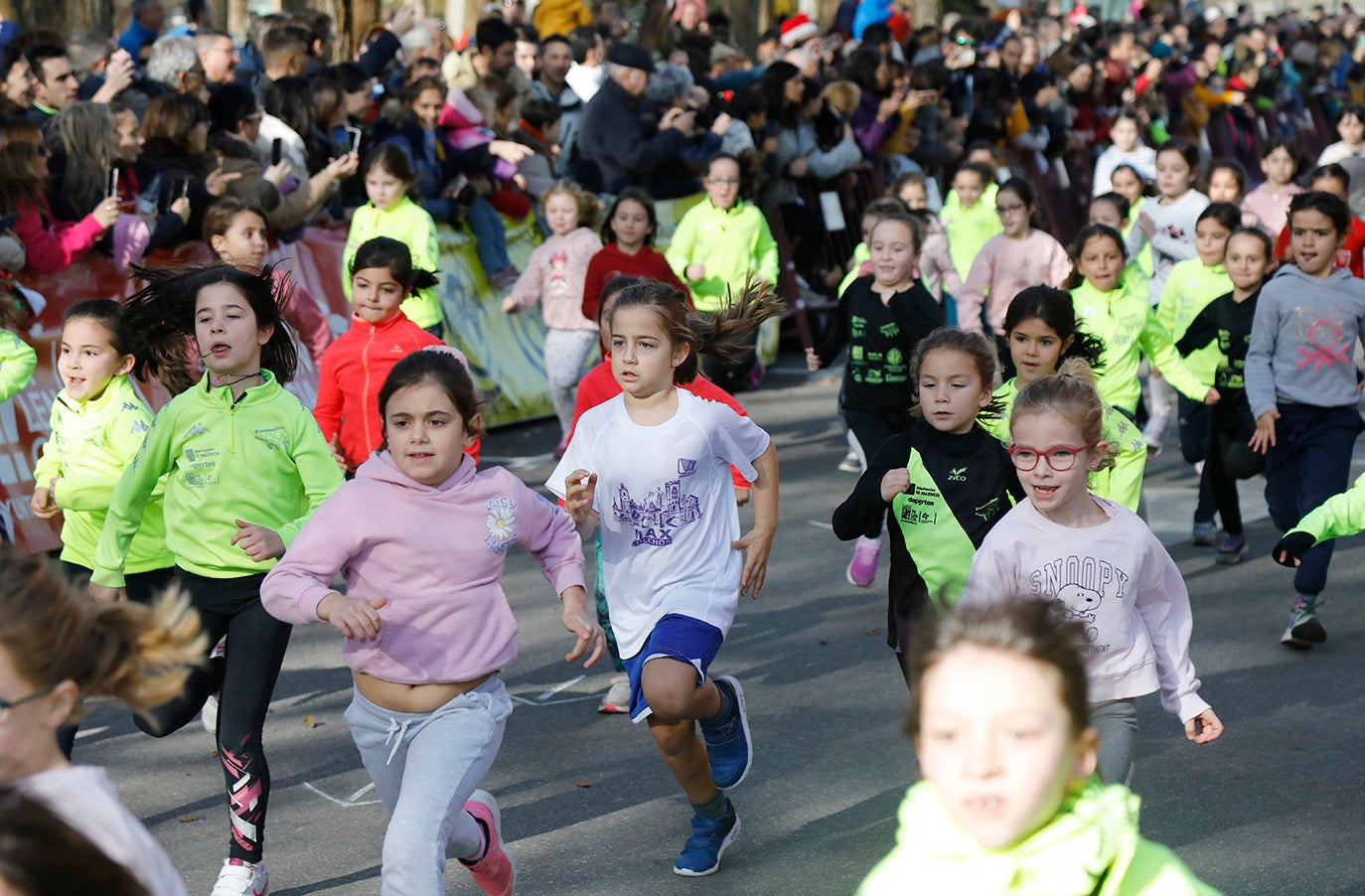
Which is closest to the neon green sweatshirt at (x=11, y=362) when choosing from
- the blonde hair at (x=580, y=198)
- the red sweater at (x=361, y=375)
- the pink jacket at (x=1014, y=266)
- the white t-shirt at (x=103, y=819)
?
the red sweater at (x=361, y=375)

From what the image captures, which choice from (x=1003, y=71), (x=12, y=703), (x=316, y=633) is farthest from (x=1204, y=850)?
(x=1003, y=71)

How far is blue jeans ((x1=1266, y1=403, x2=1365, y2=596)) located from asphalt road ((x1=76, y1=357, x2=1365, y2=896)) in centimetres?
34

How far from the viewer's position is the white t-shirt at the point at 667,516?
505 centimetres

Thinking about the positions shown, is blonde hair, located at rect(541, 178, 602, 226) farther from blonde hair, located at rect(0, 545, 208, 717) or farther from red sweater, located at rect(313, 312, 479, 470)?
blonde hair, located at rect(0, 545, 208, 717)

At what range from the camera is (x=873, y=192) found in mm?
17188

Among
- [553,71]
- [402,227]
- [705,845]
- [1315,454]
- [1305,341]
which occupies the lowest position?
[705,845]

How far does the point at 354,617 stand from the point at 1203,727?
6.64 ft

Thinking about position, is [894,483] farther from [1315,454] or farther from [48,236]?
[48,236]

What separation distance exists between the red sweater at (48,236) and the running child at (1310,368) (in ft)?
19.1

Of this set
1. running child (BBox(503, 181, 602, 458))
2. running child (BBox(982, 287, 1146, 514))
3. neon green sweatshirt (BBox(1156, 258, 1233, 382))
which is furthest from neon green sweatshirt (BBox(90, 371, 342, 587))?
running child (BBox(503, 181, 602, 458))

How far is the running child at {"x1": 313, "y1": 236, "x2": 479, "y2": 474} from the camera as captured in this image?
7082 millimetres

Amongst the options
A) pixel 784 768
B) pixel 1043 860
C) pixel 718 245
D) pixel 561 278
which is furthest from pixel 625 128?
pixel 1043 860

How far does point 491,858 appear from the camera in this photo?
4570mm

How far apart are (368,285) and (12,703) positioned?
14.3ft
